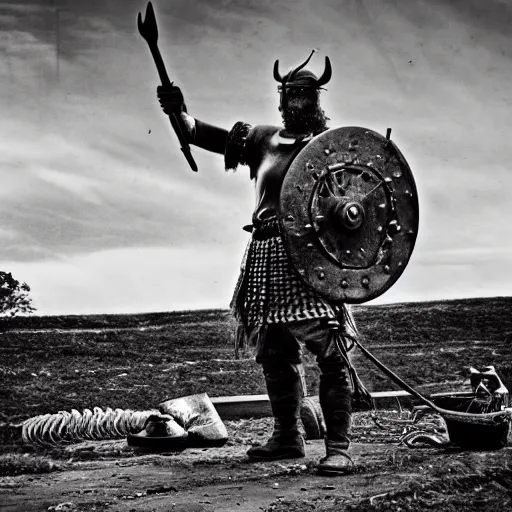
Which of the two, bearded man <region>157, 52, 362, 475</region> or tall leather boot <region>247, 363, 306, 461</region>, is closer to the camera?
bearded man <region>157, 52, 362, 475</region>

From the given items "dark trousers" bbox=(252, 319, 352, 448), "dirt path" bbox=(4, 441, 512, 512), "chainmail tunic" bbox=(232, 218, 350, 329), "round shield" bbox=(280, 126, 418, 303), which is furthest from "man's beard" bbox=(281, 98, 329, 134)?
"dirt path" bbox=(4, 441, 512, 512)

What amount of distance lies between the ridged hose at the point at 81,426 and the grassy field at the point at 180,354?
600 millimetres

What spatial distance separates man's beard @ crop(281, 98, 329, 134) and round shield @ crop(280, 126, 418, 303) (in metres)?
0.26

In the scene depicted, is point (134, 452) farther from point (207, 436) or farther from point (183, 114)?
point (183, 114)

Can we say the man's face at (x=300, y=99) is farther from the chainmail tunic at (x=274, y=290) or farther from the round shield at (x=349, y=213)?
the chainmail tunic at (x=274, y=290)

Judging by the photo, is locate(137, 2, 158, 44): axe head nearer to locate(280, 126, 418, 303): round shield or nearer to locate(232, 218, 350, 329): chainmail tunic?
locate(280, 126, 418, 303): round shield

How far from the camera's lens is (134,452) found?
427 centimetres

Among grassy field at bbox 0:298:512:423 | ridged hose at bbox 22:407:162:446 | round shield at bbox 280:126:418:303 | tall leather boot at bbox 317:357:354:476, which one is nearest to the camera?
round shield at bbox 280:126:418:303

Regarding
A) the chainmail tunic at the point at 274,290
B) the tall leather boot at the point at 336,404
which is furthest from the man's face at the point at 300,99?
the tall leather boot at the point at 336,404

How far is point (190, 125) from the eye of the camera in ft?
12.4

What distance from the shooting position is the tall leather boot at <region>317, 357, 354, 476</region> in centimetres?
352

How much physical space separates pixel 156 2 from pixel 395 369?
308cm

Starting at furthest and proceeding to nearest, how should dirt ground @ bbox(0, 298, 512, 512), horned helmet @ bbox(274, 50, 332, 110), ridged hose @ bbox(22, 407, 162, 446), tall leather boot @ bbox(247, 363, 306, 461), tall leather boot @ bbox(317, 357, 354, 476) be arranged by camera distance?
ridged hose @ bbox(22, 407, 162, 446)
tall leather boot @ bbox(247, 363, 306, 461)
horned helmet @ bbox(274, 50, 332, 110)
tall leather boot @ bbox(317, 357, 354, 476)
dirt ground @ bbox(0, 298, 512, 512)

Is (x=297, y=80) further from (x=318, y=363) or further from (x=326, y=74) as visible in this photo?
(x=318, y=363)
